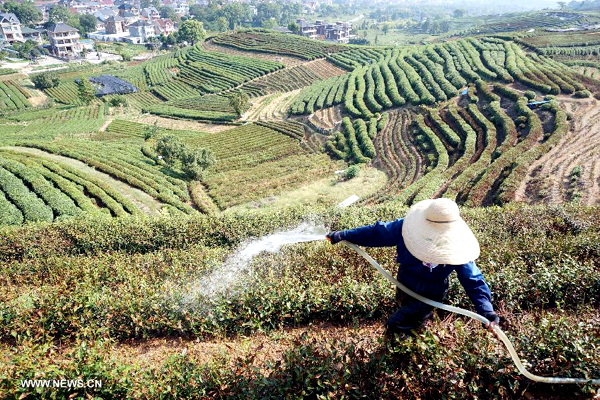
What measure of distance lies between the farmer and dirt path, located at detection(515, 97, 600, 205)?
1609cm

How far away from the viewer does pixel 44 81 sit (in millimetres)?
61188

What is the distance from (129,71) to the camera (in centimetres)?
7062

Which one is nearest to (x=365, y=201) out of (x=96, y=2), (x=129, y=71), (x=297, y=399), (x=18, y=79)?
(x=297, y=399)

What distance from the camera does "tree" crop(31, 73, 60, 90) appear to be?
6112 centimetres

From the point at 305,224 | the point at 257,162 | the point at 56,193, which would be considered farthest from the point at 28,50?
the point at 305,224

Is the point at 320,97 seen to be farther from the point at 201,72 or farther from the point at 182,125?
the point at 201,72

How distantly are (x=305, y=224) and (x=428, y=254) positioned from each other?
6.18m

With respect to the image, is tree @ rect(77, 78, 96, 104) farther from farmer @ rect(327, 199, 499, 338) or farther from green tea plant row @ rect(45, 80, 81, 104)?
farmer @ rect(327, 199, 499, 338)

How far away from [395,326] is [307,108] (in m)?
41.9

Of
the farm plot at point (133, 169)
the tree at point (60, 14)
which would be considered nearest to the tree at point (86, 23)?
the tree at point (60, 14)

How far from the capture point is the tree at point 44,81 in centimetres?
6112

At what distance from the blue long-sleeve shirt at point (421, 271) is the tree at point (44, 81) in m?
74.7

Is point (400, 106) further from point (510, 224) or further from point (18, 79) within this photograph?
point (18, 79)

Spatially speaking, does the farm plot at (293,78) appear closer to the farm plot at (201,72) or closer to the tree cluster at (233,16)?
the farm plot at (201,72)
